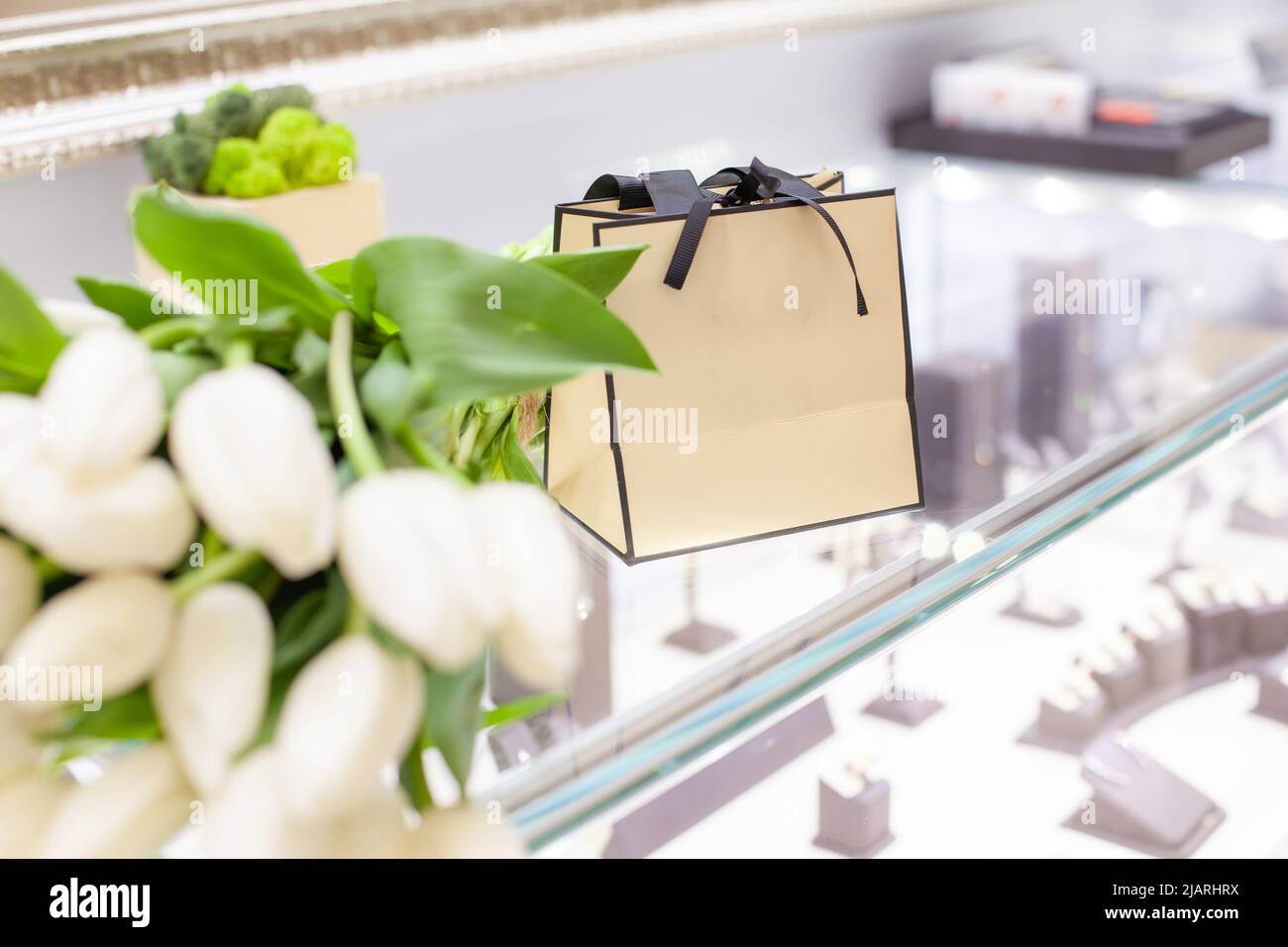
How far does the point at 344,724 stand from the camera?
280mm

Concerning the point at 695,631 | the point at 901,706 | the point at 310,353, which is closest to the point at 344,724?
the point at 310,353

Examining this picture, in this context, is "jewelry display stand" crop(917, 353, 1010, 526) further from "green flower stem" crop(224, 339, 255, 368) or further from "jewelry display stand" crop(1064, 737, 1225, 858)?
"green flower stem" crop(224, 339, 255, 368)

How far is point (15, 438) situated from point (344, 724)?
0.36 ft

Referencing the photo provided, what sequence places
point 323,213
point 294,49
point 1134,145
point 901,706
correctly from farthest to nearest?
point 1134,145, point 294,49, point 323,213, point 901,706

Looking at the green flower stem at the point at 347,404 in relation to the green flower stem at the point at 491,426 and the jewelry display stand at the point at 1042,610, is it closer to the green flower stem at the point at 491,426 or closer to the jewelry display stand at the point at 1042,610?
the green flower stem at the point at 491,426

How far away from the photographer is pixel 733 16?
6.47 feet

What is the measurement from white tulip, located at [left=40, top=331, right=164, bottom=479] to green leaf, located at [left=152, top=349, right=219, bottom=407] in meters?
0.03

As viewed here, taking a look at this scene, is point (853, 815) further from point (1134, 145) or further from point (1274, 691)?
point (1134, 145)

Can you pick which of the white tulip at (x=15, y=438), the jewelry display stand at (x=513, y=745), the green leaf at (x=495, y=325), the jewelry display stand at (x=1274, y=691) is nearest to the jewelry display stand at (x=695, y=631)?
the jewelry display stand at (x=513, y=745)

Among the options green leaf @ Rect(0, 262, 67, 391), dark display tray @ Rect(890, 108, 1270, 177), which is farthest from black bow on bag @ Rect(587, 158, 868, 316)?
dark display tray @ Rect(890, 108, 1270, 177)

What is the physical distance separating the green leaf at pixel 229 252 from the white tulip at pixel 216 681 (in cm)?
13

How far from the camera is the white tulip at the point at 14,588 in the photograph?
30cm
